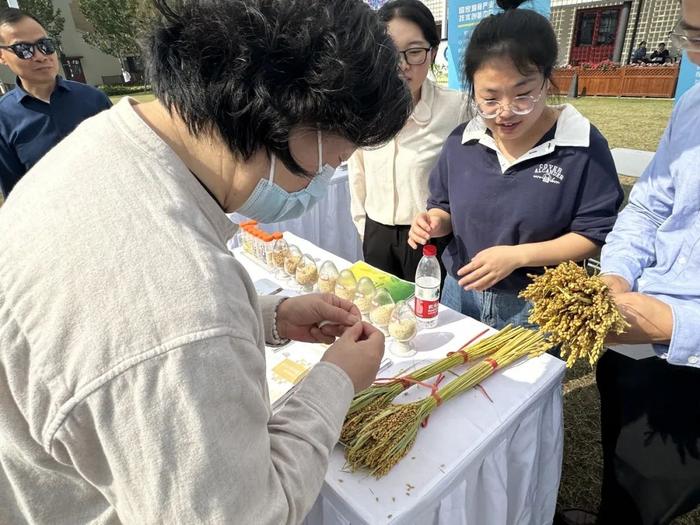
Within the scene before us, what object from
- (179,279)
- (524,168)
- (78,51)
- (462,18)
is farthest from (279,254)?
(78,51)

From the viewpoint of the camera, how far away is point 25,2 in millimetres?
27312

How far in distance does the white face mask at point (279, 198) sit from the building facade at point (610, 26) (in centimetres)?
1890

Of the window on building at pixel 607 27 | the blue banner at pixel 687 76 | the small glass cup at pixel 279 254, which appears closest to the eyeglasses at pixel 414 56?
the small glass cup at pixel 279 254

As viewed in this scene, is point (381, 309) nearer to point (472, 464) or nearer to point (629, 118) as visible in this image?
point (472, 464)

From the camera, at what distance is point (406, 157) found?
7.87 feet

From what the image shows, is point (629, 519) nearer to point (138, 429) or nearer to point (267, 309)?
point (267, 309)

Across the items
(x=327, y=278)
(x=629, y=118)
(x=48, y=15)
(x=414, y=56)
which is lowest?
(x=629, y=118)

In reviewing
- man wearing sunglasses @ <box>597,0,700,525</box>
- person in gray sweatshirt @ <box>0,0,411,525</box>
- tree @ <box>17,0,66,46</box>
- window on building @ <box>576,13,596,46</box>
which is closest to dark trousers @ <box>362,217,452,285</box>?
man wearing sunglasses @ <box>597,0,700,525</box>

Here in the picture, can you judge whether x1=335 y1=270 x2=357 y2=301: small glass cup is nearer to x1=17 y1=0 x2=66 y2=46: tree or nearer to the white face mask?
the white face mask

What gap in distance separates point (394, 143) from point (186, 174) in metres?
1.92

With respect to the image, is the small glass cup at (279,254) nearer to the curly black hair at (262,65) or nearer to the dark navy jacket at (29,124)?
the curly black hair at (262,65)

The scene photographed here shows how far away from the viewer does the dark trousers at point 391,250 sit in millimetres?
2592

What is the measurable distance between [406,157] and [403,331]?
1.25m

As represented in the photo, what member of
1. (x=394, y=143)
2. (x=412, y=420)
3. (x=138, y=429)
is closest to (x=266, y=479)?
(x=138, y=429)
